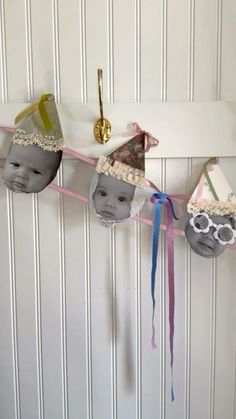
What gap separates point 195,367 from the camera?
93 cm

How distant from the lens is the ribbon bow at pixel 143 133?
0.84 m

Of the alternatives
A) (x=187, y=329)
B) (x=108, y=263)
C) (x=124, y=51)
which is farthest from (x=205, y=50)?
(x=187, y=329)

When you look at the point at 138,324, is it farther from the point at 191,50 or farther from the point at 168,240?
the point at 191,50

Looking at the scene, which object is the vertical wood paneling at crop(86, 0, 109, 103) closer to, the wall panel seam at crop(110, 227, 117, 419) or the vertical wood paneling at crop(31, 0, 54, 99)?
the vertical wood paneling at crop(31, 0, 54, 99)

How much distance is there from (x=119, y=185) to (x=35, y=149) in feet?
0.57

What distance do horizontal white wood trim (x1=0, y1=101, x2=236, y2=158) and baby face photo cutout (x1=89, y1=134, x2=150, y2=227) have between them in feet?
0.17

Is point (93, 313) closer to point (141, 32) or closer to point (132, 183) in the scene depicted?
point (132, 183)

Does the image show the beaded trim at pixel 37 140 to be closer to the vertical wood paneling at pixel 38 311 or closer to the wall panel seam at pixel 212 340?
the vertical wood paneling at pixel 38 311

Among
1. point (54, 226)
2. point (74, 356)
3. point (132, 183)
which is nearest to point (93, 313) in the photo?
point (74, 356)

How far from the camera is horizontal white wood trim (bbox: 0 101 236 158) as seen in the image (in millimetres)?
854

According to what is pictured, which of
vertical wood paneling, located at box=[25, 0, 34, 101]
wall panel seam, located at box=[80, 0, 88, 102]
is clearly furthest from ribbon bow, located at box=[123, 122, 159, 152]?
vertical wood paneling, located at box=[25, 0, 34, 101]

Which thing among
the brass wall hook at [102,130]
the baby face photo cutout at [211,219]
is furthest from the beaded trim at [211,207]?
the brass wall hook at [102,130]

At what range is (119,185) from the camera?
31.7 inches

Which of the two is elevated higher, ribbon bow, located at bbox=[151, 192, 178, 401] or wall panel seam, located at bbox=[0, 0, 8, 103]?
wall panel seam, located at bbox=[0, 0, 8, 103]
